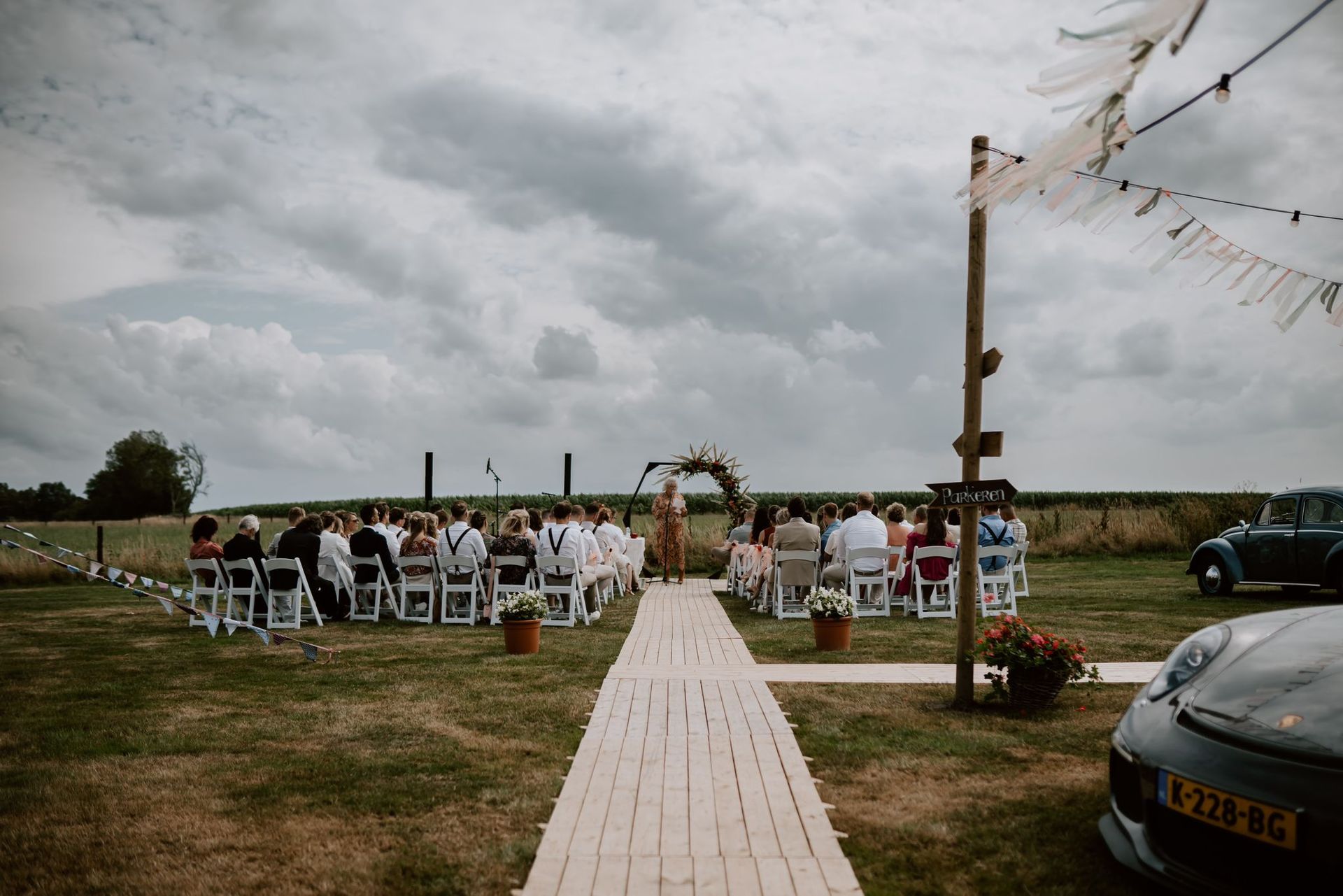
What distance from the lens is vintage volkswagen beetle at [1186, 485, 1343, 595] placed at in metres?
14.6

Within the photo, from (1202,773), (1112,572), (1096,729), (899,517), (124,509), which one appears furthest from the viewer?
(124,509)

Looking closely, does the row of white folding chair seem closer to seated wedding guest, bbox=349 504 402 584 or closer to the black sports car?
seated wedding guest, bbox=349 504 402 584

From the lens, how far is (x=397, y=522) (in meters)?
15.4

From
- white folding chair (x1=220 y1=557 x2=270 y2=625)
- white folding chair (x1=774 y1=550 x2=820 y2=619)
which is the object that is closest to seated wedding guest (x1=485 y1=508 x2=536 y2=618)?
white folding chair (x1=220 y1=557 x2=270 y2=625)

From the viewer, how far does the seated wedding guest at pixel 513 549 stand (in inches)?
479

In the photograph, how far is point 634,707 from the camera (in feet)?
22.7

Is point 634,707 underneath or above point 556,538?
underneath

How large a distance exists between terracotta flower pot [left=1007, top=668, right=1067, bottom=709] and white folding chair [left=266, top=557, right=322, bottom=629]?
8.71 meters

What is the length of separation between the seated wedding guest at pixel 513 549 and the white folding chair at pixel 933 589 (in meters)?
5.11

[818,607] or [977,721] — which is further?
[818,607]

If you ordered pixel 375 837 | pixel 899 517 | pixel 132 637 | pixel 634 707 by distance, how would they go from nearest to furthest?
pixel 375 837
pixel 634 707
pixel 132 637
pixel 899 517

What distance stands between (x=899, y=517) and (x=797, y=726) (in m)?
7.98

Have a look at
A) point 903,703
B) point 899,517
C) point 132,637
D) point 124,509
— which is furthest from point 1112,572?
point 124,509

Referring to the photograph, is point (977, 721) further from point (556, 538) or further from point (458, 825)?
point (556, 538)
